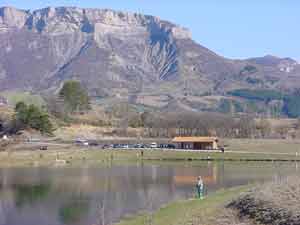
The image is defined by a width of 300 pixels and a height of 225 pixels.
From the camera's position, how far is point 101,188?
61406 millimetres

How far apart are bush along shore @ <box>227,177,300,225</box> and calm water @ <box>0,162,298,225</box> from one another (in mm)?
9205

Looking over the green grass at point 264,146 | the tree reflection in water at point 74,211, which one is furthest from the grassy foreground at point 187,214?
the green grass at point 264,146

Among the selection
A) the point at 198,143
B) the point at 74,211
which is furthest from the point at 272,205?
the point at 198,143

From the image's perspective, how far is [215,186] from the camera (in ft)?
203

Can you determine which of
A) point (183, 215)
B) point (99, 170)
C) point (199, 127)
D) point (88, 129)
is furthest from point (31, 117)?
point (183, 215)

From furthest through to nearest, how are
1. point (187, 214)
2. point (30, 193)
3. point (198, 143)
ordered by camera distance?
point (198, 143), point (30, 193), point (187, 214)

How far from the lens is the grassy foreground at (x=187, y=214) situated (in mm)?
33162

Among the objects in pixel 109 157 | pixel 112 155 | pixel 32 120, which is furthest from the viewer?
pixel 32 120

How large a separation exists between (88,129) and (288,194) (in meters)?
131

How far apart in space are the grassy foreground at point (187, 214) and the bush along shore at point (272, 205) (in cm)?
123

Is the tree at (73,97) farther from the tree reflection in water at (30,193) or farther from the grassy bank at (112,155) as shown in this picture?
the tree reflection in water at (30,193)

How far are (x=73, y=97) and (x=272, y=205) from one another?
15758 cm

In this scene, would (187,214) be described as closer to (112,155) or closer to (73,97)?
(112,155)

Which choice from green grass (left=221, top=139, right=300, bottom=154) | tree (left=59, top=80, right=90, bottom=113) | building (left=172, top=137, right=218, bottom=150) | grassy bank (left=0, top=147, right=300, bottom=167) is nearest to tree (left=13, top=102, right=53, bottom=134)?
grassy bank (left=0, top=147, right=300, bottom=167)
